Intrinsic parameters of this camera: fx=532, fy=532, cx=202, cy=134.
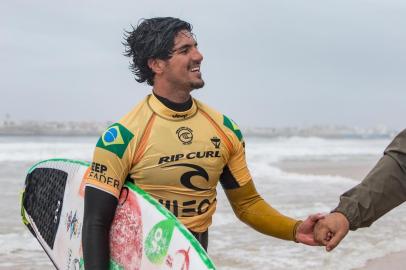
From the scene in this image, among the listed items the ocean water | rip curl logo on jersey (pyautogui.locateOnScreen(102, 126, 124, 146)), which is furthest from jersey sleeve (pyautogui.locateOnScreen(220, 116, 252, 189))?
the ocean water

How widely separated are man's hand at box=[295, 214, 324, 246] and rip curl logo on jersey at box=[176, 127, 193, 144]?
790 millimetres

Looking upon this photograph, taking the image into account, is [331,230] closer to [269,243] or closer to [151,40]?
[151,40]

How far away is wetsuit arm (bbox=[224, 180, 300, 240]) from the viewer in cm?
306

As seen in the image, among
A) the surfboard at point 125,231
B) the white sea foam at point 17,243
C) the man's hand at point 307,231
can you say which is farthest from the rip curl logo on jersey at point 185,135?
the white sea foam at point 17,243

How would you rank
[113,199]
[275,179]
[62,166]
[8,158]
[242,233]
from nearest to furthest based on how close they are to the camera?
1. [113,199]
2. [62,166]
3. [242,233]
4. [275,179]
5. [8,158]

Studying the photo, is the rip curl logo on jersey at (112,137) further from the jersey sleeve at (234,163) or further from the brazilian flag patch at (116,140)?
the jersey sleeve at (234,163)

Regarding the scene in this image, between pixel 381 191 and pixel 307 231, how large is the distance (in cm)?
60

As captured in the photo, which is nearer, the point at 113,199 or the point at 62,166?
the point at 113,199

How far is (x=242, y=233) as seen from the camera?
748 centimetres

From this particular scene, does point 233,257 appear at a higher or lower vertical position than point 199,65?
lower

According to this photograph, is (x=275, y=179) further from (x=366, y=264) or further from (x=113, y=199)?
(x=113, y=199)

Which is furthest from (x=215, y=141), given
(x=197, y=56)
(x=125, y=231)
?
(x=125, y=231)

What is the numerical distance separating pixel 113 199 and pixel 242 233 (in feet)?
16.5

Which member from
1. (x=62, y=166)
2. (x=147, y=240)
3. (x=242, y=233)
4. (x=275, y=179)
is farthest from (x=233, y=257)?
(x=275, y=179)
